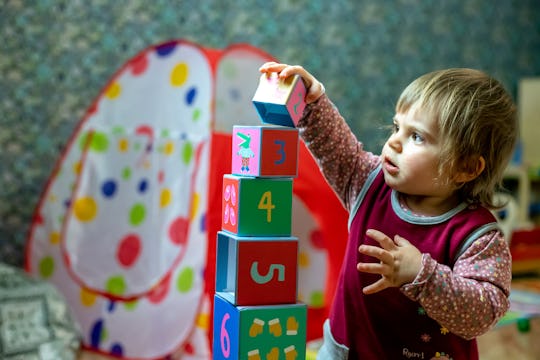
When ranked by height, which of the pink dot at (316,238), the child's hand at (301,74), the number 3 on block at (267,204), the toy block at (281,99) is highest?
the child's hand at (301,74)

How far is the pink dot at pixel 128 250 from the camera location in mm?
2109

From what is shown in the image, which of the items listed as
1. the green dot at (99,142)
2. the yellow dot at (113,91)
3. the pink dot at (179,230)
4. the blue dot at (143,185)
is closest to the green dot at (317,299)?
the pink dot at (179,230)

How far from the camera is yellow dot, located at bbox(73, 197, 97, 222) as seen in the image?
2215mm

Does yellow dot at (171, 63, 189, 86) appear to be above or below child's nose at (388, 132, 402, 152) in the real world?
above

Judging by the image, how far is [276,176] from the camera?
0.96 m

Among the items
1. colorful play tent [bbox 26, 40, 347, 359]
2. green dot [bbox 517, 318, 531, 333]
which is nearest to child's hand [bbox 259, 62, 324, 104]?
colorful play tent [bbox 26, 40, 347, 359]

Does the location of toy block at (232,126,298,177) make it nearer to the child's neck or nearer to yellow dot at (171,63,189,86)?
the child's neck

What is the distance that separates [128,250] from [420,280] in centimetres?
145

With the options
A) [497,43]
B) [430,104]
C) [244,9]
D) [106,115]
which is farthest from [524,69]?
[430,104]

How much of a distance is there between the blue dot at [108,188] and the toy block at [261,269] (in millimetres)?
1311

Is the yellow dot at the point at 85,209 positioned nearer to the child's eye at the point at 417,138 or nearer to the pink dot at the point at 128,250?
the pink dot at the point at 128,250

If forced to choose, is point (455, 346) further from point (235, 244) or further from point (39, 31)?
point (39, 31)

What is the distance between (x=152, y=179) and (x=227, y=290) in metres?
1.20

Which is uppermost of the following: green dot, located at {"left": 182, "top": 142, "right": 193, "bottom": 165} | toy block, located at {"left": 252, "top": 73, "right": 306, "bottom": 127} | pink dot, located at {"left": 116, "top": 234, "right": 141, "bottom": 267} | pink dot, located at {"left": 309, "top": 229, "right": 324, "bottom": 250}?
toy block, located at {"left": 252, "top": 73, "right": 306, "bottom": 127}
